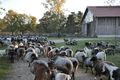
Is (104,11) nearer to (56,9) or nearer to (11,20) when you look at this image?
(56,9)

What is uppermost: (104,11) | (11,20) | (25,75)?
(11,20)

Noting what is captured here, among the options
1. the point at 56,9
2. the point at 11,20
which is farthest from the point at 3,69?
the point at 11,20

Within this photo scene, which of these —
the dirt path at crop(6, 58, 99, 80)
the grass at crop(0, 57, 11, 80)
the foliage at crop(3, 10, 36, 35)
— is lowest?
the dirt path at crop(6, 58, 99, 80)

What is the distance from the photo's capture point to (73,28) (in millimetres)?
59625

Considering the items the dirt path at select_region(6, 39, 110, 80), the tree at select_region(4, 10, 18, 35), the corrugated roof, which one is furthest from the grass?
the tree at select_region(4, 10, 18, 35)

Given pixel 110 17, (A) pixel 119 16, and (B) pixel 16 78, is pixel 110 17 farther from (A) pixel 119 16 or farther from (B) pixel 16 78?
(B) pixel 16 78

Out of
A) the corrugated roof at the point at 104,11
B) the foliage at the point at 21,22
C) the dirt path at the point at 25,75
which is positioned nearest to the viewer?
the dirt path at the point at 25,75

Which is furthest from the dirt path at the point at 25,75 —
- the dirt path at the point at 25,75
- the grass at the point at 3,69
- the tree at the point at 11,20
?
the tree at the point at 11,20

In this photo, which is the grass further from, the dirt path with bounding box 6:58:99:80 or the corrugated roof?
the corrugated roof

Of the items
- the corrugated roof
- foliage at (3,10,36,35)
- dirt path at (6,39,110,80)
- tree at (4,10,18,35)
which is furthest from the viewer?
foliage at (3,10,36,35)

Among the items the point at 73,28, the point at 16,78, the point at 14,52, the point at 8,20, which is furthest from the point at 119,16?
the point at 8,20

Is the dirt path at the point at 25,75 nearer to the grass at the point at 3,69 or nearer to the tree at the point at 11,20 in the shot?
the grass at the point at 3,69

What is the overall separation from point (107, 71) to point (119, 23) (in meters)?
33.7

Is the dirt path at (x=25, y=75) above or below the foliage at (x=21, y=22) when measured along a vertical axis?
below
